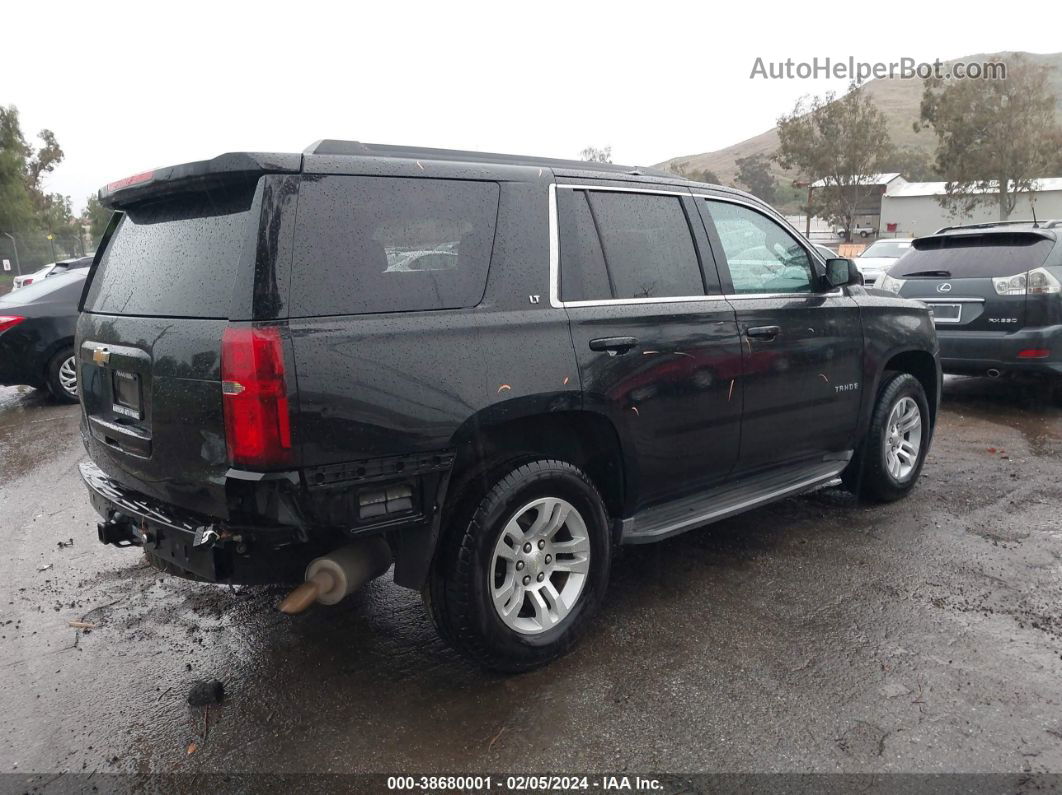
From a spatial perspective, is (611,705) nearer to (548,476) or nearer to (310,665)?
(548,476)

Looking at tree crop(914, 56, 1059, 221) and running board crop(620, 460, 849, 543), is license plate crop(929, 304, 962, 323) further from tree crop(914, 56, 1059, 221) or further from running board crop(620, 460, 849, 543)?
tree crop(914, 56, 1059, 221)

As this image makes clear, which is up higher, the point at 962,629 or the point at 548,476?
the point at 548,476

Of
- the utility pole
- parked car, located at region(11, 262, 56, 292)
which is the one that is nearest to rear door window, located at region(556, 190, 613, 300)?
parked car, located at region(11, 262, 56, 292)

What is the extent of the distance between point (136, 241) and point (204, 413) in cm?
108

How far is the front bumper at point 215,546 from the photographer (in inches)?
104

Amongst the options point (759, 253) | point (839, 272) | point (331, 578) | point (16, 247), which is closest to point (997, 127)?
point (839, 272)

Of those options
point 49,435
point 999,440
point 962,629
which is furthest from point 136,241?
point 999,440

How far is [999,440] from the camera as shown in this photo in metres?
6.61

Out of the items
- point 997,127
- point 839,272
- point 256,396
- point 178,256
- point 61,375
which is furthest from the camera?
point 997,127

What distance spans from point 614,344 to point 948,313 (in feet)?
18.2

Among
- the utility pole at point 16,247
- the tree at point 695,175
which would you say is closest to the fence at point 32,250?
the utility pole at point 16,247

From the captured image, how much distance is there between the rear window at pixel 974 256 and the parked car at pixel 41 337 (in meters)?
8.93

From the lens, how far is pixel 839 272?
4453mm

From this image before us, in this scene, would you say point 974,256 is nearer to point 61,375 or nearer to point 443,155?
point 443,155
